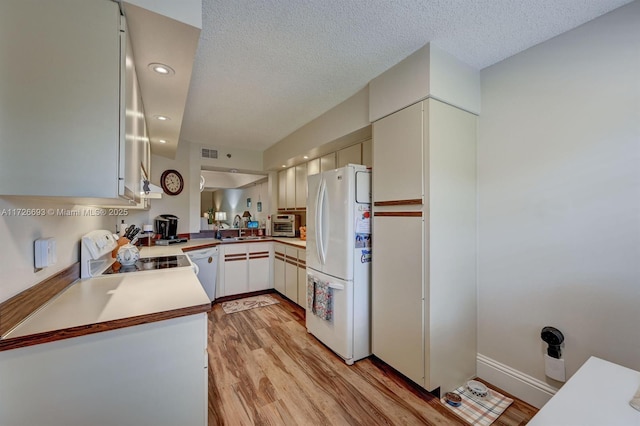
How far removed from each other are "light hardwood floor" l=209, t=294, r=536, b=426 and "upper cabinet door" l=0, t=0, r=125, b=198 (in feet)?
5.24

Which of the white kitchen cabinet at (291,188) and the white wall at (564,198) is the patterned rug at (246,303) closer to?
the white kitchen cabinet at (291,188)

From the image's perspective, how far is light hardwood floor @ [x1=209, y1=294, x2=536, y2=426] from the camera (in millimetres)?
1680

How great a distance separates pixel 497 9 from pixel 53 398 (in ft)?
9.00

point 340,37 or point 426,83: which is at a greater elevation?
point 340,37

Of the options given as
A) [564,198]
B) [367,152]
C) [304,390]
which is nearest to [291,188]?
[367,152]

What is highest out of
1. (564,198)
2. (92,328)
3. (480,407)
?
(564,198)

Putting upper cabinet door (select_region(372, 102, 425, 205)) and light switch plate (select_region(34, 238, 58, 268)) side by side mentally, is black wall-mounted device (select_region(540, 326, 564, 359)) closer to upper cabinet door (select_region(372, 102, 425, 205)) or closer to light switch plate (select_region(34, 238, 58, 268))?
upper cabinet door (select_region(372, 102, 425, 205))

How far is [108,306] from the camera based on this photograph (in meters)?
1.18

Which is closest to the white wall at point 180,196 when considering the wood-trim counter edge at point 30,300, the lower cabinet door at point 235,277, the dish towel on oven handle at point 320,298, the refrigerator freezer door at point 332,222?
the lower cabinet door at point 235,277

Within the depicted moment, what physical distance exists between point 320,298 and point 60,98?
219 cm

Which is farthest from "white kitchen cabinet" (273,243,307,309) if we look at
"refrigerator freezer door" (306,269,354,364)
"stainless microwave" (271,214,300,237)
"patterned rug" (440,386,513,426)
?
"patterned rug" (440,386,513,426)

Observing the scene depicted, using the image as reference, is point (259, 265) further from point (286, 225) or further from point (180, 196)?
point (180, 196)

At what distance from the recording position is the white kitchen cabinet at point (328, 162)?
10.9ft

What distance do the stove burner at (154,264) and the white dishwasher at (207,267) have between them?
38.6 inches
